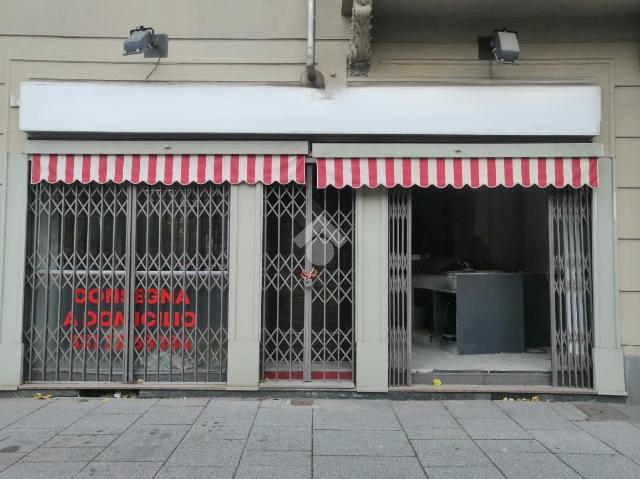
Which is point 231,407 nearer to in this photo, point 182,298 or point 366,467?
point 182,298

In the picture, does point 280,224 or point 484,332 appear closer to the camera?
point 280,224

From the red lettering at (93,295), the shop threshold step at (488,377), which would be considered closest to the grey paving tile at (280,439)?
the shop threshold step at (488,377)

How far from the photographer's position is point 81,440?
493 centimetres

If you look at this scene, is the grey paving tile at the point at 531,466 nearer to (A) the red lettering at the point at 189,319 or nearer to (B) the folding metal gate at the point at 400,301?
(B) the folding metal gate at the point at 400,301

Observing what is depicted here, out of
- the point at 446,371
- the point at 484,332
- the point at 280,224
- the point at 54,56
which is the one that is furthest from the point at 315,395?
the point at 54,56

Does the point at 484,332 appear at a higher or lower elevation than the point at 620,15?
lower

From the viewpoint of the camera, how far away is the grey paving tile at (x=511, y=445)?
479cm

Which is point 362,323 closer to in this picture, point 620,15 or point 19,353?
point 19,353

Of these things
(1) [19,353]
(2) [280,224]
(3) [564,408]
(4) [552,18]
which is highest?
(4) [552,18]

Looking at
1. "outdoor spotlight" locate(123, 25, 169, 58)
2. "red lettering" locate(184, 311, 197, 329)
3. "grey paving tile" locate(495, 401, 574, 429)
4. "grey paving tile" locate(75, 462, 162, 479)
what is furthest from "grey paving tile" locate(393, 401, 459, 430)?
"outdoor spotlight" locate(123, 25, 169, 58)

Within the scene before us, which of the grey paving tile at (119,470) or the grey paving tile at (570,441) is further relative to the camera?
the grey paving tile at (570,441)

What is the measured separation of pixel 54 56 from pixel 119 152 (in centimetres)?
146

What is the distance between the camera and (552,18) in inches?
249

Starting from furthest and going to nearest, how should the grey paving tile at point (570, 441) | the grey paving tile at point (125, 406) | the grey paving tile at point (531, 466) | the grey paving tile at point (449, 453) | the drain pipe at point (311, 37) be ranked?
the drain pipe at point (311, 37) → the grey paving tile at point (125, 406) → the grey paving tile at point (570, 441) → the grey paving tile at point (449, 453) → the grey paving tile at point (531, 466)
